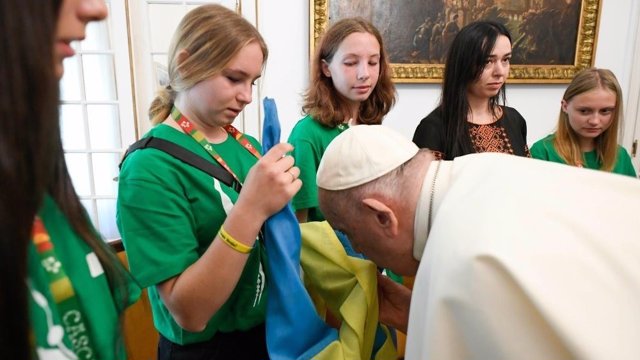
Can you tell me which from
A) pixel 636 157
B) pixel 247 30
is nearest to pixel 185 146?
pixel 247 30

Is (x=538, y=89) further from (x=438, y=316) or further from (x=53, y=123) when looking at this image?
(x=53, y=123)

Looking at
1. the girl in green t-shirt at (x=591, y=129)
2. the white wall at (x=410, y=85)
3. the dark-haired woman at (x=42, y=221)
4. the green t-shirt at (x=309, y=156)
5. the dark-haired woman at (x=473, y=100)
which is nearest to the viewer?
the dark-haired woman at (x=42, y=221)

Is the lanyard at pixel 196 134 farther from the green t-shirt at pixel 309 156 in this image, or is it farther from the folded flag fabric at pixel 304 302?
the green t-shirt at pixel 309 156

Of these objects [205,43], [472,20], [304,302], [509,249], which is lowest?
[304,302]

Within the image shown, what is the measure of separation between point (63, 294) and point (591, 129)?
2.50 metres

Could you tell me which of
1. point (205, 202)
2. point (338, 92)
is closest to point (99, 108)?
point (338, 92)

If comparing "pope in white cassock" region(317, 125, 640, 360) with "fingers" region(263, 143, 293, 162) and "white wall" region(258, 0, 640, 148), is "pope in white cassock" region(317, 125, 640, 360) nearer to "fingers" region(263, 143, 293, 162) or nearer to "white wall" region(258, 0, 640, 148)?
"fingers" region(263, 143, 293, 162)

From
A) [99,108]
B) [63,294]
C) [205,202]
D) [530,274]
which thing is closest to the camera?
[63,294]

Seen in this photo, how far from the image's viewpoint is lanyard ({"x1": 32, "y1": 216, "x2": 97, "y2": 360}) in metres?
0.57

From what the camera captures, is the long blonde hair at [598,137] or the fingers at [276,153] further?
the long blonde hair at [598,137]

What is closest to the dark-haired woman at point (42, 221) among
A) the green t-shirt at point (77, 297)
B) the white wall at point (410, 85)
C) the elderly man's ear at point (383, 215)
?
the green t-shirt at point (77, 297)

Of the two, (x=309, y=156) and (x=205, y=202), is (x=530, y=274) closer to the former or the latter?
(x=205, y=202)

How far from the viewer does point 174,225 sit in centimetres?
94

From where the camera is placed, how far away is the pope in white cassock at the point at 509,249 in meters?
0.74
